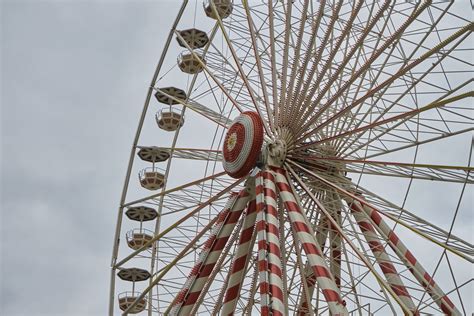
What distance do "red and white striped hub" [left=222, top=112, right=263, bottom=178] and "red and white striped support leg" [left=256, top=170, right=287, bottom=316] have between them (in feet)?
1.44

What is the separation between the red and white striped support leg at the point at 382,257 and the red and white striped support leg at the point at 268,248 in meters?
2.55

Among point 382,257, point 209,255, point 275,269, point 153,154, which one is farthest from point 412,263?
point 153,154

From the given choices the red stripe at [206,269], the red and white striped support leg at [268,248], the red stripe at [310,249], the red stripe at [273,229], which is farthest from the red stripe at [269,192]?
the red stripe at [206,269]

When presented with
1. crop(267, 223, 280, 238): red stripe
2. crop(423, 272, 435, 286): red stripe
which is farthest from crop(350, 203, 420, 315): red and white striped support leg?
crop(267, 223, 280, 238): red stripe

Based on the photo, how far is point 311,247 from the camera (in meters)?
18.0

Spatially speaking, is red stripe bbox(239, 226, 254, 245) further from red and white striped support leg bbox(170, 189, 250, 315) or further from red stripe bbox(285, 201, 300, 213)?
red stripe bbox(285, 201, 300, 213)

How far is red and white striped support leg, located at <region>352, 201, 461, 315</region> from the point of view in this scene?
19000 mm

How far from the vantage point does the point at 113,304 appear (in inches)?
934

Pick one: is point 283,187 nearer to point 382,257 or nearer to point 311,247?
point 311,247

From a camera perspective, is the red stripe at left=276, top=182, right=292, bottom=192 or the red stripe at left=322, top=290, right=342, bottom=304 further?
the red stripe at left=276, top=182, right=292, bottom=192

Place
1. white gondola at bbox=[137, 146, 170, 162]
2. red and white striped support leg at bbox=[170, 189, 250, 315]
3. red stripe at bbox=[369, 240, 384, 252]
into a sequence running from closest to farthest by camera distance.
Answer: red and white striped support leg at bbox=[170, 189, 250, 315]
red stripe at bbox=[369, 240, 384, 252]
white gondola at bbox=[137, 146, 170, 162]

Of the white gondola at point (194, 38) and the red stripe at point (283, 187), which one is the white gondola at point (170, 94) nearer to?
the white gondola at point (194, 38)

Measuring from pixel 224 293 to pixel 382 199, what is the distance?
4023mm

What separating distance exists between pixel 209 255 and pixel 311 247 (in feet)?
9.75
